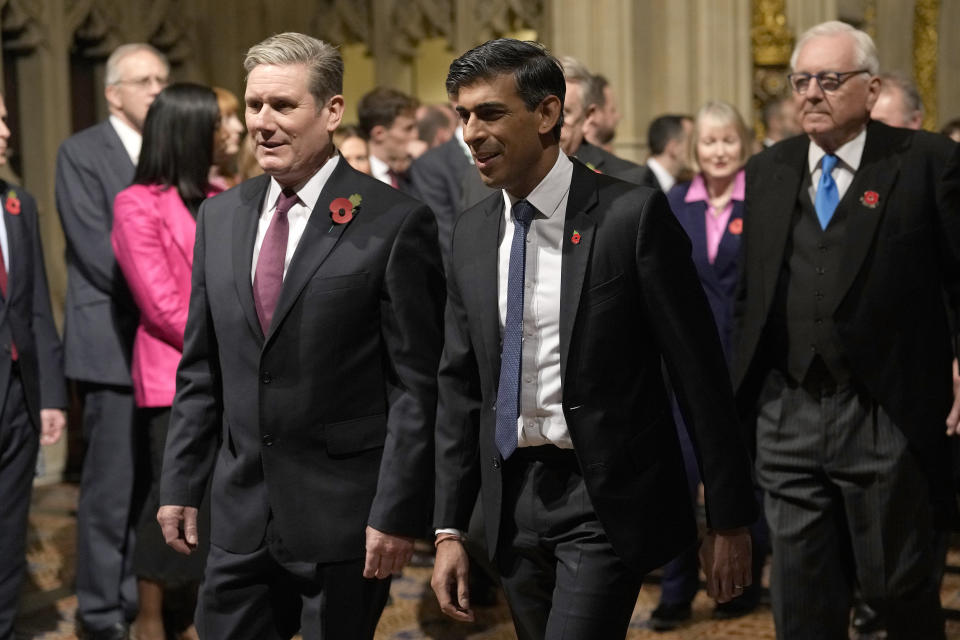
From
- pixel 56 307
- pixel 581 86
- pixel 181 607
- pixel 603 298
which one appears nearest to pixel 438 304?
pixel 603 298

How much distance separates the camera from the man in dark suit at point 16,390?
4.25m

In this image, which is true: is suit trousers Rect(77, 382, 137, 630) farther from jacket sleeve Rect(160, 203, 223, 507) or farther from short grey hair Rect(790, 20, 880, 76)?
short grey hair Rect(790, 20, 880, 76)

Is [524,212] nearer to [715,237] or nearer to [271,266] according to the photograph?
[271,266]

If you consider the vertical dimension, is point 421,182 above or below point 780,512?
above

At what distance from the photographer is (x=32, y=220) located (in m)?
4.48

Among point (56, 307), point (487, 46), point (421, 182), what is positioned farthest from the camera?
point (56, 307)

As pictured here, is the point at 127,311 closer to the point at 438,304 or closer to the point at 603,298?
the point at 438,304

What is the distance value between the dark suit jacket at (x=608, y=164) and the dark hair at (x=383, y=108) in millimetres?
1581

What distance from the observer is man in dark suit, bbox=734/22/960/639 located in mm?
3535

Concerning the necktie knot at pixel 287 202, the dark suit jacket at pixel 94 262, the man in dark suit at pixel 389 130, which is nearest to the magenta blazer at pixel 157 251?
the dark suit jacket at pixel 94 262

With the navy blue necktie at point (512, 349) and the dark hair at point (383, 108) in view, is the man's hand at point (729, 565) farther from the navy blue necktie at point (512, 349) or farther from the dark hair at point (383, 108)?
the dark hair at point (383, 108)

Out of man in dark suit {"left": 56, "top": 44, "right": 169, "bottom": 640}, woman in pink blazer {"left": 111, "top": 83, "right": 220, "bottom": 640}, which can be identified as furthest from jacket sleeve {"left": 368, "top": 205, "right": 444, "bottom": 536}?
man in dark suit {"left": 56, "top": 44, "right": 169, "bottom": 640}

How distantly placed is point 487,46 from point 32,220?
94.4 inches

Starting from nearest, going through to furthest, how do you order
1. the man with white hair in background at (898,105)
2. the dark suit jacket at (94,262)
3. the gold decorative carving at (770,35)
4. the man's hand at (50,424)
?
the man's hand at (50,424)
the dark suit jacket at (94,262)
the man with white hair in background at (898,105)
the gold decorative carving at (770,35)
